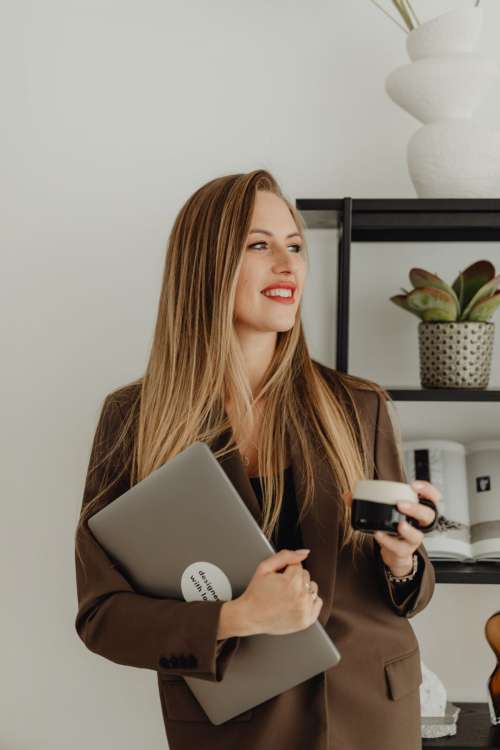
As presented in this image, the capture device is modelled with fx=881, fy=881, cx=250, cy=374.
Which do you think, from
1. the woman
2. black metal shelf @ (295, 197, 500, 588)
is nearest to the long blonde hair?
the woman

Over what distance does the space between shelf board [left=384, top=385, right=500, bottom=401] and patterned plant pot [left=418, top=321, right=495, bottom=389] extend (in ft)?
0.08

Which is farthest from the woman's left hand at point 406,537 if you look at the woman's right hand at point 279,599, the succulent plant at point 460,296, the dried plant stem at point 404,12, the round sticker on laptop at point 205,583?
the dried plant stem at point 404,12

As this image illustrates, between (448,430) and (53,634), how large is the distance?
1.02 m

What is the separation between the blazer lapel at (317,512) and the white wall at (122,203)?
0.58 metres

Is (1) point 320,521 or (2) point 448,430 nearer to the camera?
(1) point 320,521

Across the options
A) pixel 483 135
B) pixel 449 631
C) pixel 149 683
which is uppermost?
pixel 483 135

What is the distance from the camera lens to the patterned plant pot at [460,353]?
168 cm

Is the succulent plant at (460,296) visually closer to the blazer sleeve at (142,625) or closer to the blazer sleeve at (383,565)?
the blazer sleeve at (383,565)

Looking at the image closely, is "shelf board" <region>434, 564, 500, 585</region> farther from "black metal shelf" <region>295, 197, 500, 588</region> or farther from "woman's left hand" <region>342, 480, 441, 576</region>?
"woman's left hand" <region>342, 480, 441, 576</region>

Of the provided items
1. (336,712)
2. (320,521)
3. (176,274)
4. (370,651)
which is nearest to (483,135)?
(176,274)

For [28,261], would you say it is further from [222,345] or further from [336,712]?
[336,712]

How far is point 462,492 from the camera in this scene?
180 centimetres

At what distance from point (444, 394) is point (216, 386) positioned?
17.6 inches

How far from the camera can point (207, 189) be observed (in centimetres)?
158
